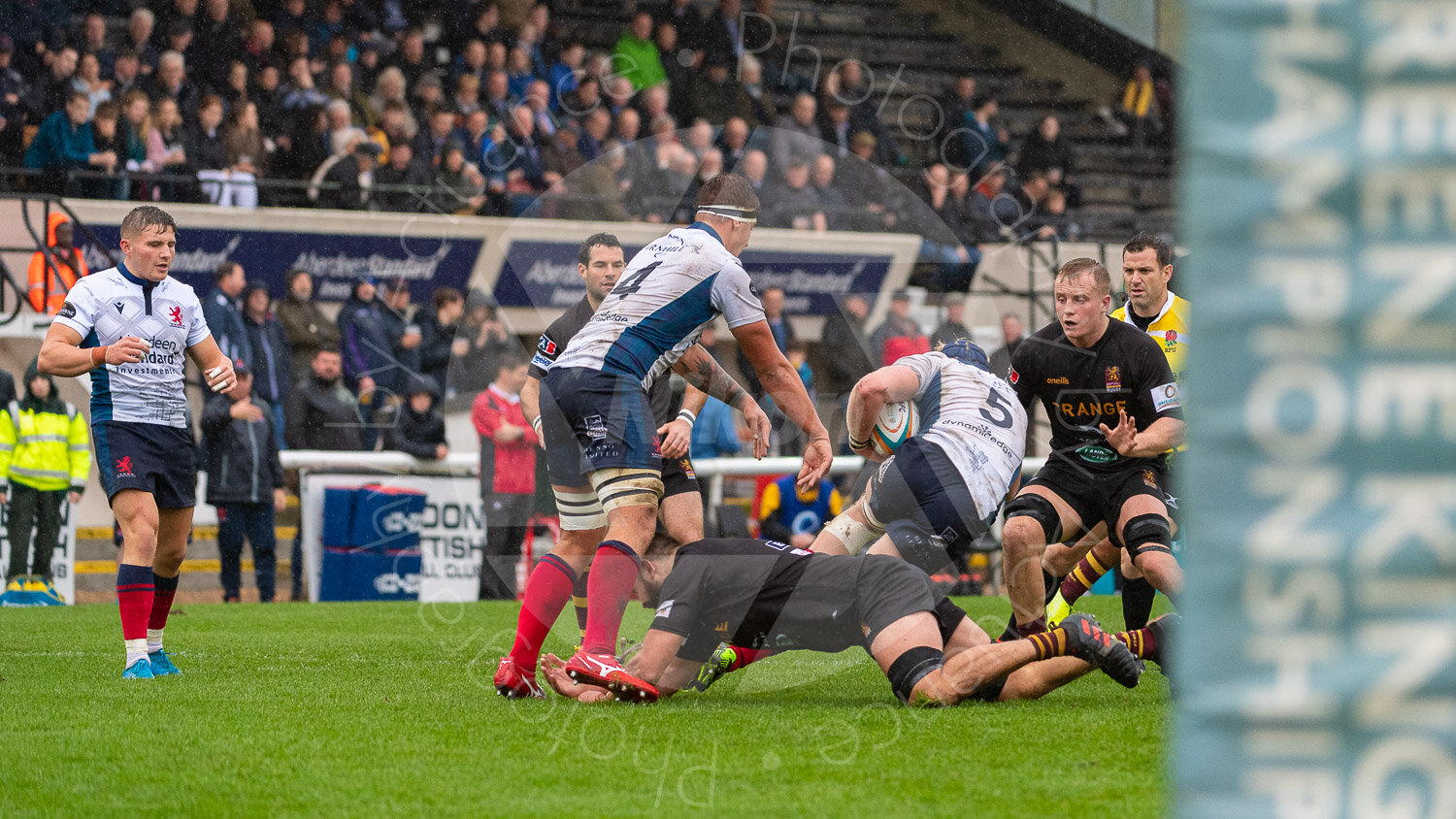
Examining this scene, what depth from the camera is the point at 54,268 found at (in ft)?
44.8

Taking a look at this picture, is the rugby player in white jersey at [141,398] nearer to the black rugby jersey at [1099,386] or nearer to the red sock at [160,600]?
the red sock at [160,600]

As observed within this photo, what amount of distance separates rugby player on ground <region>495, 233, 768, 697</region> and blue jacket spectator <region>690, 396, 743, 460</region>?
4513mm

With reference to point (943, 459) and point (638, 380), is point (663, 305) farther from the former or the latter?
point (943, 459)

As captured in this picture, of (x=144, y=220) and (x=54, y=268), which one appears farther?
(x=54, y=268)

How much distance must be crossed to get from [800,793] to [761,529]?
998 centimetres

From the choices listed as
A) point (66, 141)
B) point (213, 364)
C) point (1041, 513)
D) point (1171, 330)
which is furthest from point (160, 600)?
point (66, 141)

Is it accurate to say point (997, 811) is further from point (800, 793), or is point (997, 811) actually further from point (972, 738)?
point (972, 738)

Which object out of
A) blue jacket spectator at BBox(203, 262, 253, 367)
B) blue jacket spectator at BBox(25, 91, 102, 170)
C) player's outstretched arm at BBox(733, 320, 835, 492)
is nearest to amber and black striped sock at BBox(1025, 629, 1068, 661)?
player's outstretched arm at BBox(733, 320, 835, 492)

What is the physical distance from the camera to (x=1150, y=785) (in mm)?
4023

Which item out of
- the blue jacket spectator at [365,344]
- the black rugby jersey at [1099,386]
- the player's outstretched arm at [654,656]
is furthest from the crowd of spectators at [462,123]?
the player's outstretched arm at [654,656]

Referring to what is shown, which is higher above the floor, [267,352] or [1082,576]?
[267,352]

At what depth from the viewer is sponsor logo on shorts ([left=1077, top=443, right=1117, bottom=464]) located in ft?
22.7

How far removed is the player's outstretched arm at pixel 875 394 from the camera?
632cm

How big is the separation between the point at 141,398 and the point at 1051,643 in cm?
414
